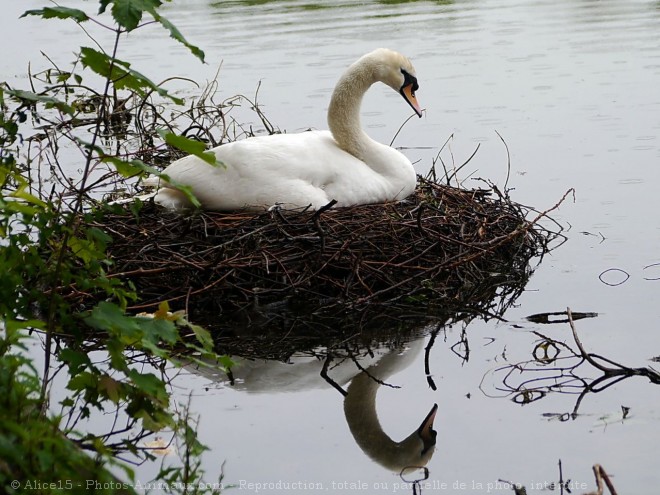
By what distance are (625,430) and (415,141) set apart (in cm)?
567

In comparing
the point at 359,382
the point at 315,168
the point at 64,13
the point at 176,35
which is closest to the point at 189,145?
the point at 176,35

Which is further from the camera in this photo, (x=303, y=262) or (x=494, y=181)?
(x=494, y=181)

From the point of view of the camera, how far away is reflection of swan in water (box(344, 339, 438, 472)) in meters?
4.69

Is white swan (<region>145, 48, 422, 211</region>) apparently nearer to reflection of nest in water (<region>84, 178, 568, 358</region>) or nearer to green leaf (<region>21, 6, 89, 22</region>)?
reflection of nest in water (<region>84, 178, 568, 358</region>)

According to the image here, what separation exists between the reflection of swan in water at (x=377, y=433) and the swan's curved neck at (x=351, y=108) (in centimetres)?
212

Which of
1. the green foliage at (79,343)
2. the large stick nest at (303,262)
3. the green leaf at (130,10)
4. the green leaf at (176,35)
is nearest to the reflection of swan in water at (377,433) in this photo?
the green foliage at (79,343)

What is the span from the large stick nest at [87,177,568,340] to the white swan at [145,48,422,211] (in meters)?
0.11

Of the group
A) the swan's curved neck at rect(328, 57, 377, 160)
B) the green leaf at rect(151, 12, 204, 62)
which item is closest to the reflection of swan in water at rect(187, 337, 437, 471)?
the swan's curved neck at rect(328, 57, 377, 160)

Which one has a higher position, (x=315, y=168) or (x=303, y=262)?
(x=315, y=168)

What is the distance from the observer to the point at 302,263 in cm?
639

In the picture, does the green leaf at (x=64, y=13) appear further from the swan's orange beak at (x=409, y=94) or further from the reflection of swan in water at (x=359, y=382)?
the swan's orange beak at (x=409, y=94)

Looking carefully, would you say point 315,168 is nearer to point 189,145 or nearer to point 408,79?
point 408,79

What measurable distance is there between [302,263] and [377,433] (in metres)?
1.71

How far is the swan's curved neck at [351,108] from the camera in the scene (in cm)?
729
